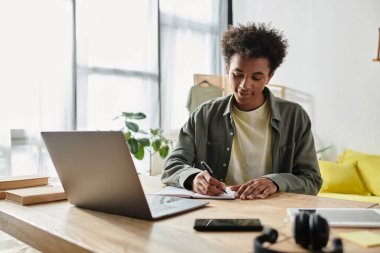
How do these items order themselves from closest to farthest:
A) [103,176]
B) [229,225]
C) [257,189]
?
[229,225] → [103,176] → [257,189]

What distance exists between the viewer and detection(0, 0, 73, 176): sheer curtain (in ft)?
10.2

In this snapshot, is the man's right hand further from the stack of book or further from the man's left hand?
the stack of book

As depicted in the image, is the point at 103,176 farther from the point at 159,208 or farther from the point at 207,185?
the point at 207,185

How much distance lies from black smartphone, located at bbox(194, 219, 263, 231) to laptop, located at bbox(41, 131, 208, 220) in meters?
0.14

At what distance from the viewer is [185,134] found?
1.75m

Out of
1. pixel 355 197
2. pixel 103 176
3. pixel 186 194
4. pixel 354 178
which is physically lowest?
pixel 355 197

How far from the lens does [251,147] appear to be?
1724 millimetres

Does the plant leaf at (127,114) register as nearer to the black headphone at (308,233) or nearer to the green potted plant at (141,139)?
the green potted plant at (141,139)

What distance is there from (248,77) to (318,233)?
1.03 metres

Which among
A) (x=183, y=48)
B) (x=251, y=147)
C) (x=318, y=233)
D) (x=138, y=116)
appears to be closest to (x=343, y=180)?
(x=138, y=116)

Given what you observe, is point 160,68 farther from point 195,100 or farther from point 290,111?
point 290,111

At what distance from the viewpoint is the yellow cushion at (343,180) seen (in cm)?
333

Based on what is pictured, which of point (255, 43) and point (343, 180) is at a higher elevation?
point (255, 43)

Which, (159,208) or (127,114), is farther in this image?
(127,114)
